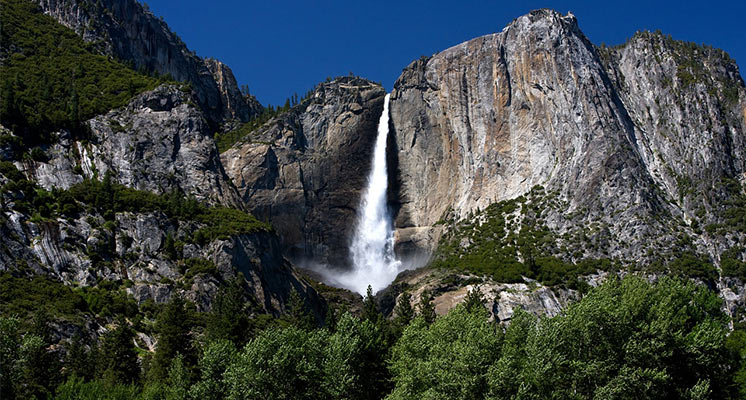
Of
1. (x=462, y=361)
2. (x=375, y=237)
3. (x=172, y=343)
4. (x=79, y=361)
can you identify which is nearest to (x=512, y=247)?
(x=375, y=237)

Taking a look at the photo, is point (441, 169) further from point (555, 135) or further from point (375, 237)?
point (555, 135)

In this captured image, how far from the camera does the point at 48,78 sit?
11469 cm

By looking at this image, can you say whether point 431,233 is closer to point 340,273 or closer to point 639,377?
point 340,273

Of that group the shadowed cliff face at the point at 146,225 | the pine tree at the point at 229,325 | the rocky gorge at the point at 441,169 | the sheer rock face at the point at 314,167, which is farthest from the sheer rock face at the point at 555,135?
the pine tree at the point at 229,325

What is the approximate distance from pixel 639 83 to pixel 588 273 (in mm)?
56634

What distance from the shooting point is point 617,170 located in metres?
112

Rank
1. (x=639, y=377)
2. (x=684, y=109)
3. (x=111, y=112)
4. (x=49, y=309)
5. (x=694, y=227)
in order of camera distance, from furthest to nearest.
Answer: (x=684, y=109), (x=111, y=112), (x=694, y=227), (x=49, y=309), (x=639, y=377)

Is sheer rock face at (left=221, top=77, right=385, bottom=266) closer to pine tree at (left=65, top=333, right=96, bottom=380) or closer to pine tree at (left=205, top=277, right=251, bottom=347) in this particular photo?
pine tree at (left=205, top=277, right=251, bottom=347)

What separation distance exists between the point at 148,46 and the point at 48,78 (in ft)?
173

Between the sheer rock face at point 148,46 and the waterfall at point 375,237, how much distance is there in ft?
143

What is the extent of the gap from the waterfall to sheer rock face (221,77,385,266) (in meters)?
1.86

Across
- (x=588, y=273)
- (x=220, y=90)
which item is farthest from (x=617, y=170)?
(x=220, y=90)

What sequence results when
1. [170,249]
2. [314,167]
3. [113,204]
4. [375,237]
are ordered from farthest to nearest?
[314,167] < [375,237] < [113,204] < [170,249]

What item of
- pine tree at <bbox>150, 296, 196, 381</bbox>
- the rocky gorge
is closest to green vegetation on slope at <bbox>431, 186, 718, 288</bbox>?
the rocky gorge
